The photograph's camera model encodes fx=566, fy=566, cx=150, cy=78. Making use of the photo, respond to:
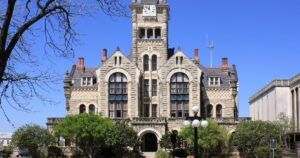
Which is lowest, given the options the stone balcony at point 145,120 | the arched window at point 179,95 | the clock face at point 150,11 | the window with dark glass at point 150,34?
the stone balcony at point 145,120

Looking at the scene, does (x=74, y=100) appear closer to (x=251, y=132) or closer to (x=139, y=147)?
(x=139, y=147)

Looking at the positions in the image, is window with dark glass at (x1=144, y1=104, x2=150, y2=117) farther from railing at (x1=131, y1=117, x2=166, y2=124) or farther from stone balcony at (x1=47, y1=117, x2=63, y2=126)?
stone balcony at (x1=47, y1=117, x2=63, y2=126)

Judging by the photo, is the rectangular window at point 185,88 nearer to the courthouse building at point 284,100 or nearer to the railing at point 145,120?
the railing at point 145,120

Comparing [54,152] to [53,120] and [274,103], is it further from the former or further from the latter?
[274,103]

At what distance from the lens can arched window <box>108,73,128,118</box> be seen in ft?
271

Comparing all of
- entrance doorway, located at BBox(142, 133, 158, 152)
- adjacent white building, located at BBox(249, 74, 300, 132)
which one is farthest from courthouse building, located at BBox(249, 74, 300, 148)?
entrance doorway, located at BBox(142, 133, 158, 152)

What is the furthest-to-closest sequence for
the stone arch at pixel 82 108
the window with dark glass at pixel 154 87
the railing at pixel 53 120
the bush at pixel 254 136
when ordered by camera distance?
the stone arch at pixel 82 108
the window with dark glass at pixel 154 87
the railing at pixel 53 120
the bush at pixel 254 136

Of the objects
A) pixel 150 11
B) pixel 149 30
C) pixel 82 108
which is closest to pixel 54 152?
pixel 82 108

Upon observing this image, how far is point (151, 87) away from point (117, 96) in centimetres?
577

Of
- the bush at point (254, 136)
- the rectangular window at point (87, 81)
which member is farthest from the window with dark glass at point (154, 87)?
the bush at point (254, 136)

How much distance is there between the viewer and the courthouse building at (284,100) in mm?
83312

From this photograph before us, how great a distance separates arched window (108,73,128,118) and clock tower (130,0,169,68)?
3964mm

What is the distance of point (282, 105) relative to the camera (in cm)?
8981

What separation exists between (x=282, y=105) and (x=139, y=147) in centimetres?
2574
